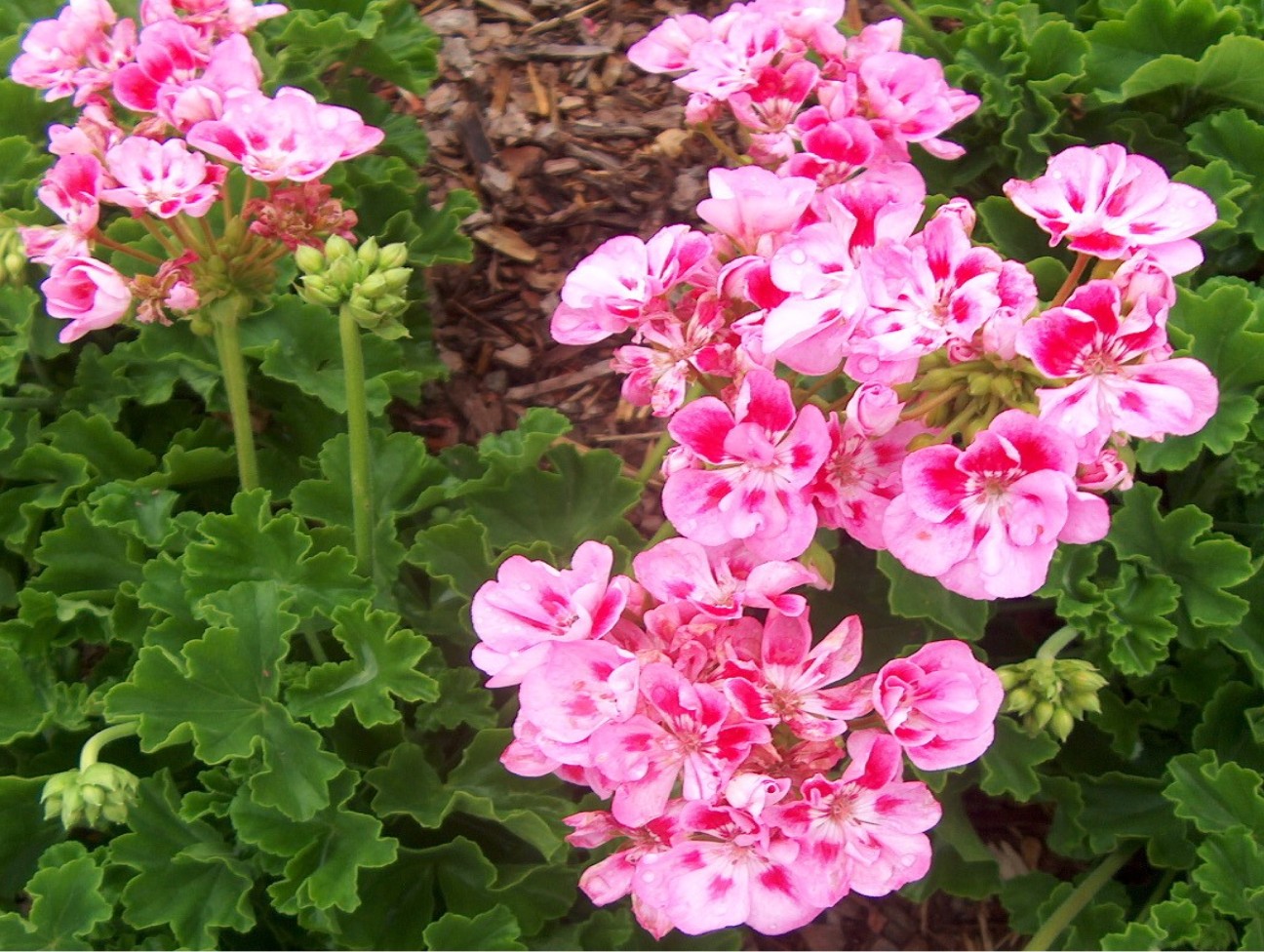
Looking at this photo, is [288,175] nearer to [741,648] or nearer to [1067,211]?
[741,648]

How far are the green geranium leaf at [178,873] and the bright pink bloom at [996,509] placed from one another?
1.41m

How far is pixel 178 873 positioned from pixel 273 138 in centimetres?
131

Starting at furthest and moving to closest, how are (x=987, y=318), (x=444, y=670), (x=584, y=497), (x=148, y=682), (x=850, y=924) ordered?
(x=850, y=924), (x=584, y=497), (x=444, y=670), (x=148, y=682), (x=987, y=318)

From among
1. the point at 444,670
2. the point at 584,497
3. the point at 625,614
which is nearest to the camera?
the point at 625,614

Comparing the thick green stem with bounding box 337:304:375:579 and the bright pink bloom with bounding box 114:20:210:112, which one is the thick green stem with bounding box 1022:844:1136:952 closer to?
the thick green stem with bounding box 337:304:375:579

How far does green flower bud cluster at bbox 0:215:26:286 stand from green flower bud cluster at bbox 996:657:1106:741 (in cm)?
191

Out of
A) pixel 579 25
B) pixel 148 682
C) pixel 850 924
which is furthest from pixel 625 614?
pixel 579 25

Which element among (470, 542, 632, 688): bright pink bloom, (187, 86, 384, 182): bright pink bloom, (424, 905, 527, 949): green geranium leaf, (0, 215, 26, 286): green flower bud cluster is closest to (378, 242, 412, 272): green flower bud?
(187, 86, 384, 182): bright pink bloom

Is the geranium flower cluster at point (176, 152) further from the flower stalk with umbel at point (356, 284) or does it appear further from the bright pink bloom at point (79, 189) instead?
the flower stalk with umbel at point (356, 284)

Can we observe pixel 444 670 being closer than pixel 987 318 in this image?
No

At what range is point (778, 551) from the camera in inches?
58.0

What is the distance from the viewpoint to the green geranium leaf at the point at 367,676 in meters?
2.05

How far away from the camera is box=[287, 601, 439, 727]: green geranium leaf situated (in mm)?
2049

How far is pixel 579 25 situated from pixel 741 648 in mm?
2590
